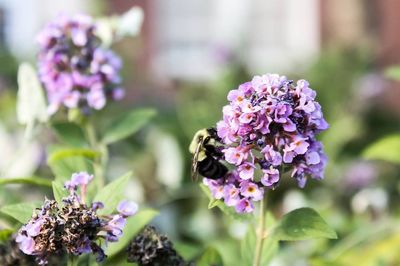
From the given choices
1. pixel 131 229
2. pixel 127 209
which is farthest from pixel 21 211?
pixel 131 229

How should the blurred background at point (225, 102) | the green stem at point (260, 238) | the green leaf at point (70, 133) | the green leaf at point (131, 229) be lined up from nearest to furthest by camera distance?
the green stem at point (260, 238), the green leaf at point (131, 229), the green leaf at point (70, 133), the blurred background at point (225, 102)

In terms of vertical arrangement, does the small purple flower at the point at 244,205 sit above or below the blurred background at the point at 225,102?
above

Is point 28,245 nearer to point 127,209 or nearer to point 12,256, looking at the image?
point 127,209

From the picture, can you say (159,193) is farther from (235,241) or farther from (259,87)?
(259,87)

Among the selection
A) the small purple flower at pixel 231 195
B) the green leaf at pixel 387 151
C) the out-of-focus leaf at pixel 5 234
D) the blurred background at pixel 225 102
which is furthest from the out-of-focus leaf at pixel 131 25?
the small purple flower at pixel 231 195

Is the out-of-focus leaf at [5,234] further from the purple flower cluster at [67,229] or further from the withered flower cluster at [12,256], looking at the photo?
the purple flower cluster at [67,229]

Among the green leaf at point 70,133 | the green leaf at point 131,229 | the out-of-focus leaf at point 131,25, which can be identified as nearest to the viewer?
the green leaf at point 131,229

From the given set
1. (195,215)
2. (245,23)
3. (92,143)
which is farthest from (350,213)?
(245,23)

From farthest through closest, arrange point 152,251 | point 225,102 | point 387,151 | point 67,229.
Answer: point 225,102 → point 387,151 → point 152,251 → point 67,229
